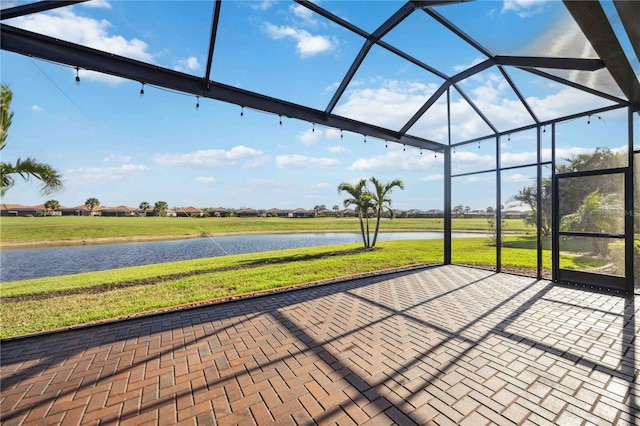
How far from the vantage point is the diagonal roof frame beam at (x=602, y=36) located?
1.96 metres

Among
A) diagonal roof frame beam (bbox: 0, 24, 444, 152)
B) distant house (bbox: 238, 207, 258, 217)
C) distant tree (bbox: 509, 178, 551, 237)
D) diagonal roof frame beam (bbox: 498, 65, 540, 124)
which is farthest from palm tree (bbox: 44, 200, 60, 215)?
distant tree (bbox: 509, 178, 551, 237)

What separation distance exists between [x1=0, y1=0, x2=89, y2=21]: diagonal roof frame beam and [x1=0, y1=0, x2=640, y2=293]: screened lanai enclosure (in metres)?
0.01

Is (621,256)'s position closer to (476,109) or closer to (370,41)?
(476,109)

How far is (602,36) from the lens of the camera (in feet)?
7.59

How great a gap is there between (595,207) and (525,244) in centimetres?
163

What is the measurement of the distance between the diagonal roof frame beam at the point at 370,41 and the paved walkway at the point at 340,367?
12.7 ft

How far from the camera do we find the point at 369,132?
256 inches

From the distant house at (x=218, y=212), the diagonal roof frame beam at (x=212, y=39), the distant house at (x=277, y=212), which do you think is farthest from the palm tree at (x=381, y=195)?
the distant house at (x=277, y=212)

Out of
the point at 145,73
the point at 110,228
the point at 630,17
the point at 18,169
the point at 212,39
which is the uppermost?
the point at 212,39

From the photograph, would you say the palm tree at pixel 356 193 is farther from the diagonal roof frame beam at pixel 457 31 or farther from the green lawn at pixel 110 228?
the diagonal roof frame beam at pixel 457 31

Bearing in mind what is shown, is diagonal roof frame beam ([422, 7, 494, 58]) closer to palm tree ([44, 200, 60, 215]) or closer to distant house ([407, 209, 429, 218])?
distant house ([407, 209, 429, 218])

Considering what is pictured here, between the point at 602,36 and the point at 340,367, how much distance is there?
3.75 meters

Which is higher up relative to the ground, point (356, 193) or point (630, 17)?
point (630, 17)

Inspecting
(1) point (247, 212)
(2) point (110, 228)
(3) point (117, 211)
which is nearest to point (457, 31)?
(3) point (117, 211)
